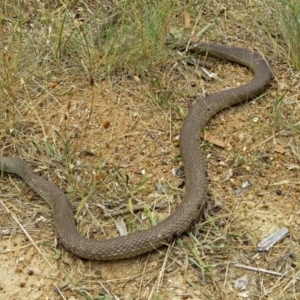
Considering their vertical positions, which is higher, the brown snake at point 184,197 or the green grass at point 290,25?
the green grass at point 290,25

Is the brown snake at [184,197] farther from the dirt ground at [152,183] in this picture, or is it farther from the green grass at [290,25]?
the green grass at [290,25]

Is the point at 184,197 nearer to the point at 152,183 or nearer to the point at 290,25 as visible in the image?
the point at 152,183

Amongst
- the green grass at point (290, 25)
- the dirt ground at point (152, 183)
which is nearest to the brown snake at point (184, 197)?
the dirt ground at point (152, 183)

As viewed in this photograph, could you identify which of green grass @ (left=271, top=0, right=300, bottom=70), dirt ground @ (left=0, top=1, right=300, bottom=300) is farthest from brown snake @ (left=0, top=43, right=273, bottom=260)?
green grass @ (left=271, top=0, right=300, bottom=70)

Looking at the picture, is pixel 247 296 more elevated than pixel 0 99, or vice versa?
pixel 0 99

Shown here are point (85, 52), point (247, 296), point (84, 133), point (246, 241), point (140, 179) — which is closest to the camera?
point (247, 296)

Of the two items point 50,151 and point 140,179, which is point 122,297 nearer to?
point 140,179

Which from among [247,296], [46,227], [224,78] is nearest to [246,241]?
[247,296]

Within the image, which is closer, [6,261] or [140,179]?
[6,261]
